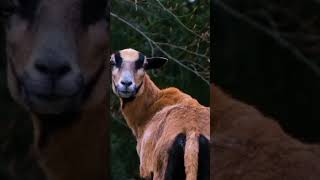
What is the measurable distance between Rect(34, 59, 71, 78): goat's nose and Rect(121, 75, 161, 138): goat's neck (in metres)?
0.34

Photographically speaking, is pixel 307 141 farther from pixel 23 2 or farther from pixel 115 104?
pixel 23 2

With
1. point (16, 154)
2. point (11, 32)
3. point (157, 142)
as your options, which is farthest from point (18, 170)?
point (157, 142)

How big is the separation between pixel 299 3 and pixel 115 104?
0.55m

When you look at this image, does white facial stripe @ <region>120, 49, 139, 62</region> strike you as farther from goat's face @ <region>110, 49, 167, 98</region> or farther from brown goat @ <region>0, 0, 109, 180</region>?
brown goat @ <region>0, 0, 109, 180</region>

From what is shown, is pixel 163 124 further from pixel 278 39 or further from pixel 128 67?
pixel 278 39

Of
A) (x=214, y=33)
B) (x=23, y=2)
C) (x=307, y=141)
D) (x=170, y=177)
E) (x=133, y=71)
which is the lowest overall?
(x=170, y=177)

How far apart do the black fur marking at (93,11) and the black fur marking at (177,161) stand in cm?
40

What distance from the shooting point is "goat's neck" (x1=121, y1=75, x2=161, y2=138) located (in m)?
1.79

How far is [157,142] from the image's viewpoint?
183 centimetres

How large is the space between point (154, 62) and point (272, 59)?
29 cm

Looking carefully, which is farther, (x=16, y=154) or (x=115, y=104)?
(x=115, y=104)

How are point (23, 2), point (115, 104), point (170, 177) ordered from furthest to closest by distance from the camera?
point (115, 104)
point (170, 177)
point (23, 2)

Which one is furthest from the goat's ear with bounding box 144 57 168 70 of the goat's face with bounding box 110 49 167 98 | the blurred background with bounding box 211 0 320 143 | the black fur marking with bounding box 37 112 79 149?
the black fur marking with bounding box 37 112 79 149

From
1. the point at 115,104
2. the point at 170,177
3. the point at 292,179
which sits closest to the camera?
the point at 292,179
